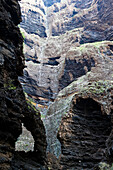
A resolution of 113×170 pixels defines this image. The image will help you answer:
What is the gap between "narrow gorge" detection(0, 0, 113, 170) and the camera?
667 cm

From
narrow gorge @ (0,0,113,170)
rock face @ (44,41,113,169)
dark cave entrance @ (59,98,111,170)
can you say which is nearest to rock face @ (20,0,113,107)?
narrow gorge @ (0,0,113,170)

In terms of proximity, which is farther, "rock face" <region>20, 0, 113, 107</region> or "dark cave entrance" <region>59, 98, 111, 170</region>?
A: "rock face" <region>20, 0, 113, 107</region>

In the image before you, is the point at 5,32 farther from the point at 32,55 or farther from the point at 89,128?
the point at 32,55

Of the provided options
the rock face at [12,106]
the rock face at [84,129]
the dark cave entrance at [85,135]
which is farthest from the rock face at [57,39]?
the rock face at [12,106]

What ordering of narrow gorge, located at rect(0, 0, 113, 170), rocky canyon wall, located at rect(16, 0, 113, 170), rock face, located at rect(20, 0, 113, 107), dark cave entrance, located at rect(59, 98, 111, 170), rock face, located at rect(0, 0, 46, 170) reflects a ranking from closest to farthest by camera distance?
rock face, located at rect(0, 0, 46, 170), narrow gorge, located at rect(0, 0, 113, 170), dark cave entrance, located at rect(59, 98, 111, 170), rocky canyon wall, located at rect(16, 0, 113, 170), rock face, located at rect(20, 0, 113, 107)

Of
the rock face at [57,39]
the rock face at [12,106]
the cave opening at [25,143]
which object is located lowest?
the cave opening at [25,143]

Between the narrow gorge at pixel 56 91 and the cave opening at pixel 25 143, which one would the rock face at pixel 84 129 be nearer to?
the narrow gorge at pixel 56 91

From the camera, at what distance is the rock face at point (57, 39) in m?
31.2

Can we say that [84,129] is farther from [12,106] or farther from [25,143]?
[12,106]

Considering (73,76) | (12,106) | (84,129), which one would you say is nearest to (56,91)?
(73,76)

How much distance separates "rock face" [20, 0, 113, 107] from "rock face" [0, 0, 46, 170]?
21.5 meters

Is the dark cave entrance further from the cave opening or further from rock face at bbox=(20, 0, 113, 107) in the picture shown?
rock face at bbox=(20, 0, 113, 107)

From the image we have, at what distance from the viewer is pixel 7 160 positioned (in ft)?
16.9

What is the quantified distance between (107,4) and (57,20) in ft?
59.6
